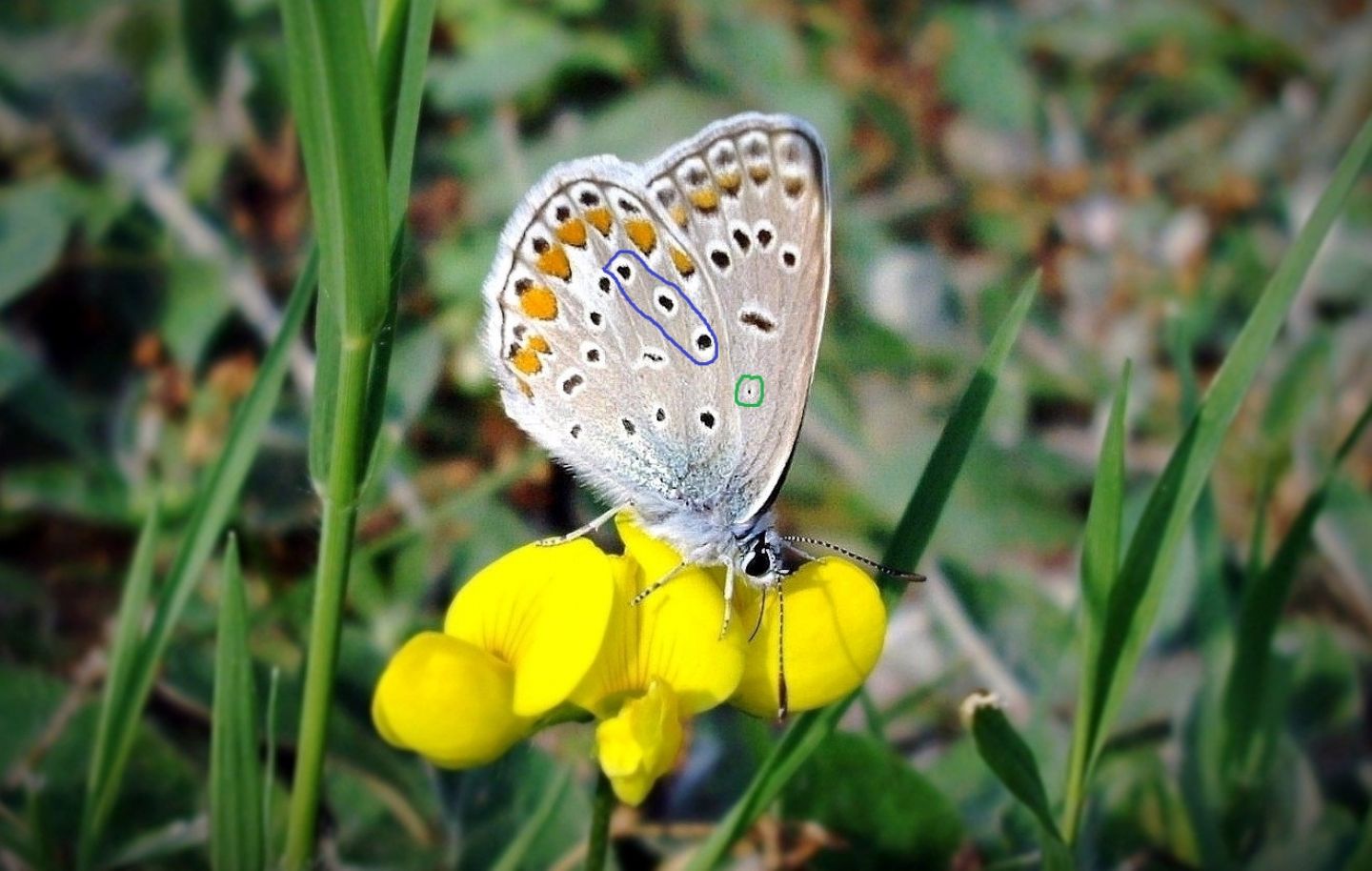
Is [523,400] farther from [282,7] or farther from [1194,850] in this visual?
[1194,850]

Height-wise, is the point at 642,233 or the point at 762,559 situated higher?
the point at 642,233

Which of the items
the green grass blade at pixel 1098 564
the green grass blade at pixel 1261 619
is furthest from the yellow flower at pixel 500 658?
the green grass blade at pixel 1261 619

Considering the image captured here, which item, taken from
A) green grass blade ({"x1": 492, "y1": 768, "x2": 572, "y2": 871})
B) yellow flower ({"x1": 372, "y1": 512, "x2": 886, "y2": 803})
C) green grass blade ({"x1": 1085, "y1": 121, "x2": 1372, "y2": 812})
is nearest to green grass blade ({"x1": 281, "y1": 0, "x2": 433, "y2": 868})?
yellow flower ({"x1": 372, "y1": 512, "x2": 886, "y2": 803})

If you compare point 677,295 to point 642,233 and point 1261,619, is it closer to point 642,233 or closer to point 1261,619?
point 642,233

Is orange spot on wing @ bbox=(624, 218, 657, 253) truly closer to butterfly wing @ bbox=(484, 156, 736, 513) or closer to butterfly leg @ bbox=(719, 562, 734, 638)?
butterfly wing @ bbox=(484, 156, 736, 513)

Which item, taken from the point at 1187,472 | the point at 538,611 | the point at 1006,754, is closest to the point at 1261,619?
the point at 1187,472

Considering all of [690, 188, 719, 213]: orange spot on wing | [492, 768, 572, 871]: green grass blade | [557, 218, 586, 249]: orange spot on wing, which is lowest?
[492, 768, 572, 871]: green grass blade
